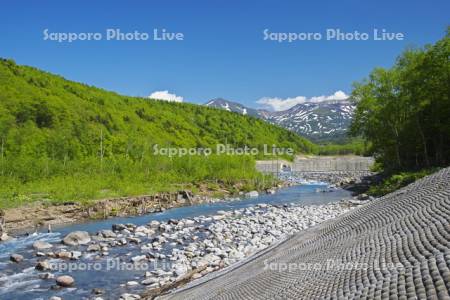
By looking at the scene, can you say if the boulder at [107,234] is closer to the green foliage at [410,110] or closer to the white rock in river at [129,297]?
the white rock in river at [129,297]

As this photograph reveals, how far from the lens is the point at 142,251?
89.8ft

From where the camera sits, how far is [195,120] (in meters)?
179

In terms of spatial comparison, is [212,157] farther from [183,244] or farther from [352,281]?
[352,281]

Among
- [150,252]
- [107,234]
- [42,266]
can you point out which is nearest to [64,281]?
[42,266]

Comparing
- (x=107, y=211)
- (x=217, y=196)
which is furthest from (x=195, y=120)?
(x=107, y=211)

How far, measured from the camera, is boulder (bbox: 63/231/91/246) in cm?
2963

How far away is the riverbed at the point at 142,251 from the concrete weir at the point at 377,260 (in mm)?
8646

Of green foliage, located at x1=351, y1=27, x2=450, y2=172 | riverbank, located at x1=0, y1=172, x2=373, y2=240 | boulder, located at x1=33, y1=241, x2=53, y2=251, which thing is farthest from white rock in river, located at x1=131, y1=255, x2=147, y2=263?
green foliage, located at x1=351, y1=27, x2=450, y2=172

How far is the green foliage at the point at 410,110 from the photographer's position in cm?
4319

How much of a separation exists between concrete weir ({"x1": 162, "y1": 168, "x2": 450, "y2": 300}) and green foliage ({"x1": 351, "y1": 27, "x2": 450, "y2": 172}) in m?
35.5

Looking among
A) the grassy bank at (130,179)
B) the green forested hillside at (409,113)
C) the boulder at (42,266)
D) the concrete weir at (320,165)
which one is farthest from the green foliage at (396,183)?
the concrete weir at (320,165)

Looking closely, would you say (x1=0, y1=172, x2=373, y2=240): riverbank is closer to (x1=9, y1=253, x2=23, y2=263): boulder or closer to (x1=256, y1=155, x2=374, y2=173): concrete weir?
(x1=9, y1=253, x2=23, y2=263): boulder

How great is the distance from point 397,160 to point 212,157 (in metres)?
36.7

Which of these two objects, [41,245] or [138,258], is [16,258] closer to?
[41,245]
